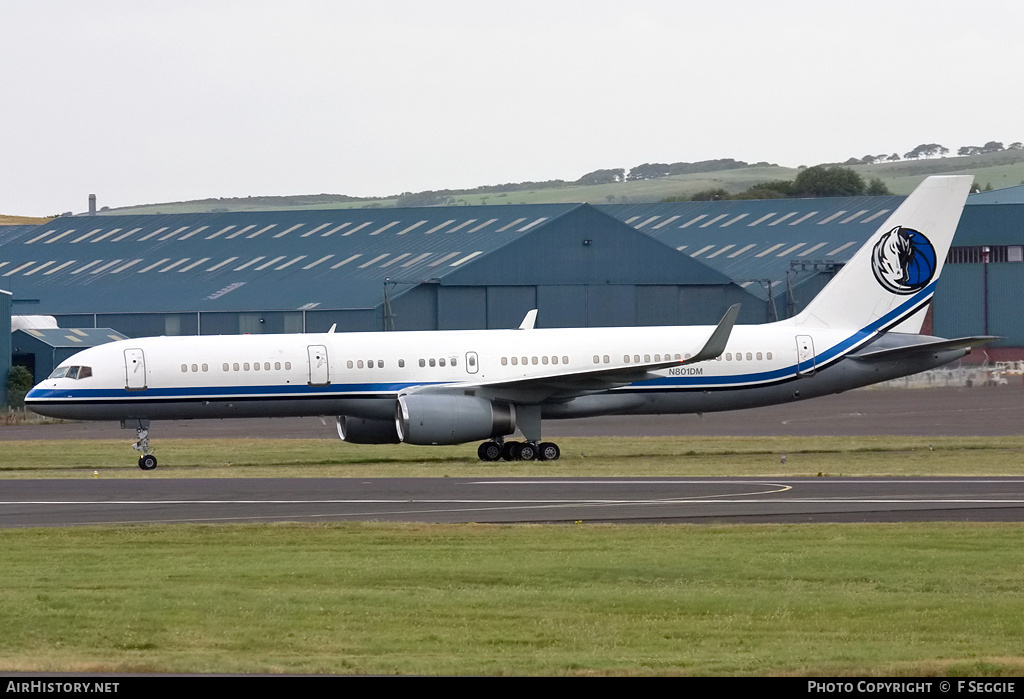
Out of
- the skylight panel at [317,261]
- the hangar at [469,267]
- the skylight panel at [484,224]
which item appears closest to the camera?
the hangar at [469,267]

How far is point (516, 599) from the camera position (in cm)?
1633

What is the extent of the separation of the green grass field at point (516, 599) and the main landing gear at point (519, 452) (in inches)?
630

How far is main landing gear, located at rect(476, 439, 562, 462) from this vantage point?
39.6 metres

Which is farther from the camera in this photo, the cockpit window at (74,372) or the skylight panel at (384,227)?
the skylight panel at (384,227)

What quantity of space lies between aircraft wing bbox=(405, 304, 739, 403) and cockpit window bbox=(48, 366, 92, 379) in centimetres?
864

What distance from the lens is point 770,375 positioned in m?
41.8

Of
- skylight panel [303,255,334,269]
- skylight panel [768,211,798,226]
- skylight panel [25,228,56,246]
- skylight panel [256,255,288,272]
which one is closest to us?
skylight panel [303,255,334,269]

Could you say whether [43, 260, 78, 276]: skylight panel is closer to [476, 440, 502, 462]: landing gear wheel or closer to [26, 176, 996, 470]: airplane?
[26, 176, 996, 470]: airplane

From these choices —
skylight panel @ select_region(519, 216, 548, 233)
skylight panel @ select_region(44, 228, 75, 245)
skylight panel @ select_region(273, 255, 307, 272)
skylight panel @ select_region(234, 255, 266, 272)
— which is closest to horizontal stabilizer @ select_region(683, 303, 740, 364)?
skylight panel @ select_region(519, 216, 548, 233)

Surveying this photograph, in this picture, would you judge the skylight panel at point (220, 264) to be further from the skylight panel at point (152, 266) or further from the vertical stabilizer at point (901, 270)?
the vertical stabilizer at point (901, 270)

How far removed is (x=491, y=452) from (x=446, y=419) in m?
2.16

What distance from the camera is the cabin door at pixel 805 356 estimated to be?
137 feet

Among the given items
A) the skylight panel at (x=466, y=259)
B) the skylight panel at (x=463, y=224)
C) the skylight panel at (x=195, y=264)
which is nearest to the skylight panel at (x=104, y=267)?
the skylight panel at (x=195, y=264)

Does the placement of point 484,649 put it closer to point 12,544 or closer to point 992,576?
point 992,576
